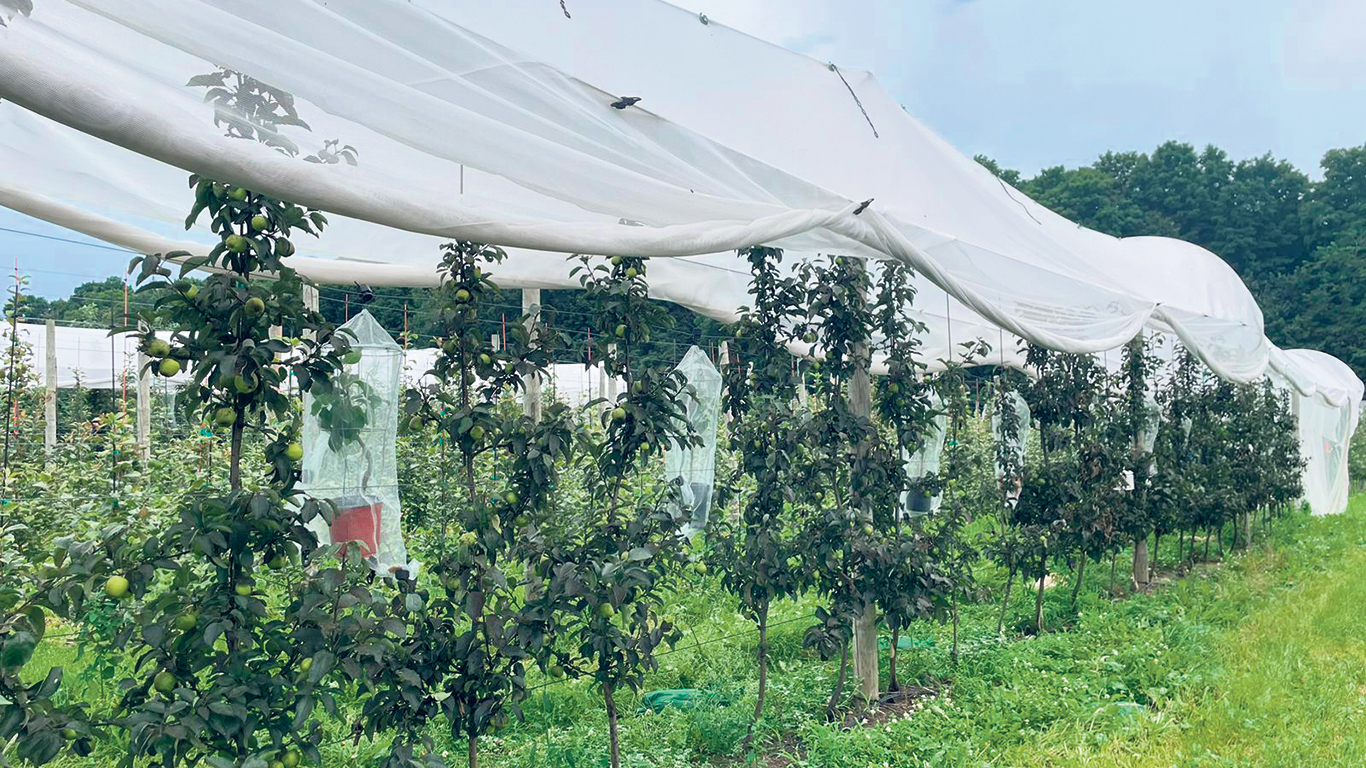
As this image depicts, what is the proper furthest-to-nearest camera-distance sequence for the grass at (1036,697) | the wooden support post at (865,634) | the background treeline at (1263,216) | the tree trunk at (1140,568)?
the background treeline at (1263,216), the tree trunk at (1140,568), the wooden support post at (865,634), the grass at (1036,697)

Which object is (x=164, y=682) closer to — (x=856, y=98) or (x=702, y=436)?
(x=856, y=98)

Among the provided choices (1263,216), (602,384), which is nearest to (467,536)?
(602,384)

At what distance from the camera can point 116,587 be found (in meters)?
1.76

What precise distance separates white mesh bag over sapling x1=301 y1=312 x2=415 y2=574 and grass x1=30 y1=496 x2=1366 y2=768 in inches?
30.2

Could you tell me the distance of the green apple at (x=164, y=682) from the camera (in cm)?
181

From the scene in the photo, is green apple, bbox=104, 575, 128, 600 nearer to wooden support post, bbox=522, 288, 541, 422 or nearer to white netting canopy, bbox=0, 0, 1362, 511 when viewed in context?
white netting canopy, bbox=0, 0, 1362, 511

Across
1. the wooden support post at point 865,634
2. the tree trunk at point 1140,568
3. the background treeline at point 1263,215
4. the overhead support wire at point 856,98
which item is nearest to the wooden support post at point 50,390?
the wooden support post at point 865,634

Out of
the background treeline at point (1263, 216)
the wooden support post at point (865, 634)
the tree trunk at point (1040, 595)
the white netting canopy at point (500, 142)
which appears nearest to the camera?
the white netting canopy at point (500, 142)

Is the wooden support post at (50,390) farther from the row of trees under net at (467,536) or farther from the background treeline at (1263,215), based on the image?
the background treeline at (1263,215)

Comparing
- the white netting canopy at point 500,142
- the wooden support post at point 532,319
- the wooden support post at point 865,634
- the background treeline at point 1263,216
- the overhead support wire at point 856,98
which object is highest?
the background treeline at point 1263,216

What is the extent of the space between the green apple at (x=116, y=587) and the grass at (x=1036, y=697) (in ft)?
4.27

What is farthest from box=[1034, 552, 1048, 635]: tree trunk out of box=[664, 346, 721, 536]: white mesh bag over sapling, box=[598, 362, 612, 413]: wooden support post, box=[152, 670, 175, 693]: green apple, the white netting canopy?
box=[152, 670, 175, 693]: green apple

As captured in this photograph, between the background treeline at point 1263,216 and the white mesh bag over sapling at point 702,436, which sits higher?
the background treeline at point 1263,216

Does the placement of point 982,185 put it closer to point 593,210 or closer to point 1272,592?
point 593,210
